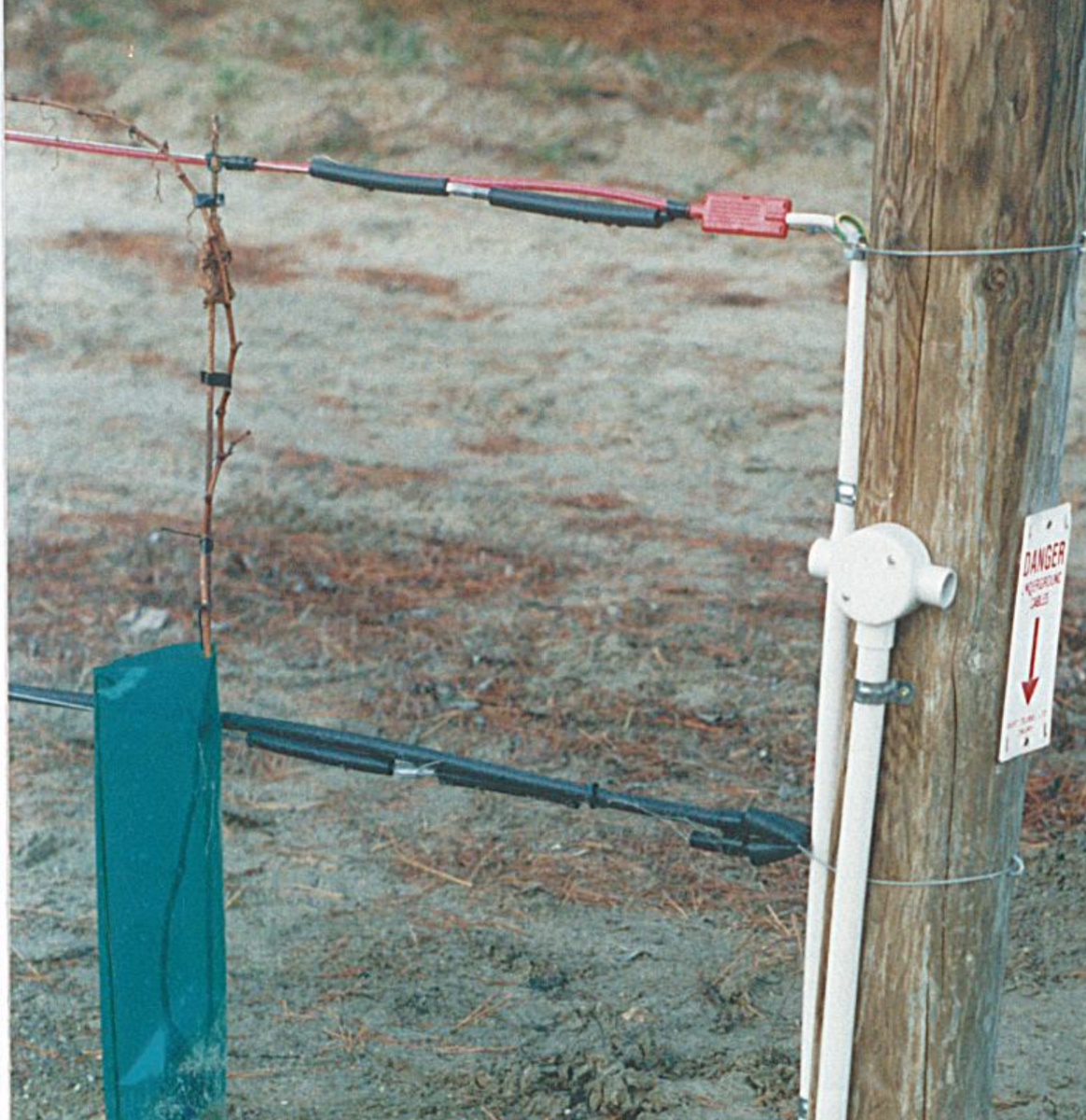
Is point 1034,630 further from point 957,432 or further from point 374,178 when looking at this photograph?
point 374,178

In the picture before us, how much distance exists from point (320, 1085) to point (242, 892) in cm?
83

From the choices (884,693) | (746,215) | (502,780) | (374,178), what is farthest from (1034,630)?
(374,178)

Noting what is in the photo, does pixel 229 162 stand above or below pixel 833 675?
above

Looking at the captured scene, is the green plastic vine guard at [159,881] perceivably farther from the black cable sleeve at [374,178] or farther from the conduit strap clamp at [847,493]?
the conduit strap clamp at [847,493]

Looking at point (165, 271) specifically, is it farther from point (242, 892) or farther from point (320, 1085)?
point (320, 1085)

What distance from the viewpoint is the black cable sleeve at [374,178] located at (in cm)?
223

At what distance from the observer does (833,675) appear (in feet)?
6.40

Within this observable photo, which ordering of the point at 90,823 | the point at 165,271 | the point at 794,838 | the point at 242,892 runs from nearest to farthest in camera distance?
the point at 794,838 → the point at 242,892 → the point at 90,823 → the point at 165,271

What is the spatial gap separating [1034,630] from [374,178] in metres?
1.09

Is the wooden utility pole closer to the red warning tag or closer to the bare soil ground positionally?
the red warning tag

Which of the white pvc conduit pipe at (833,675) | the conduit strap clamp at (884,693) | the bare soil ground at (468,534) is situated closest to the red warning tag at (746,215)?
the white pvc conduit pipe at (833,675)

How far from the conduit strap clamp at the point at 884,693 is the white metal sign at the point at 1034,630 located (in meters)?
0.12

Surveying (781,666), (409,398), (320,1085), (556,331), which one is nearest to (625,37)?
(556,331)

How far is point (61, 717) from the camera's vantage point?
475 centimetres
